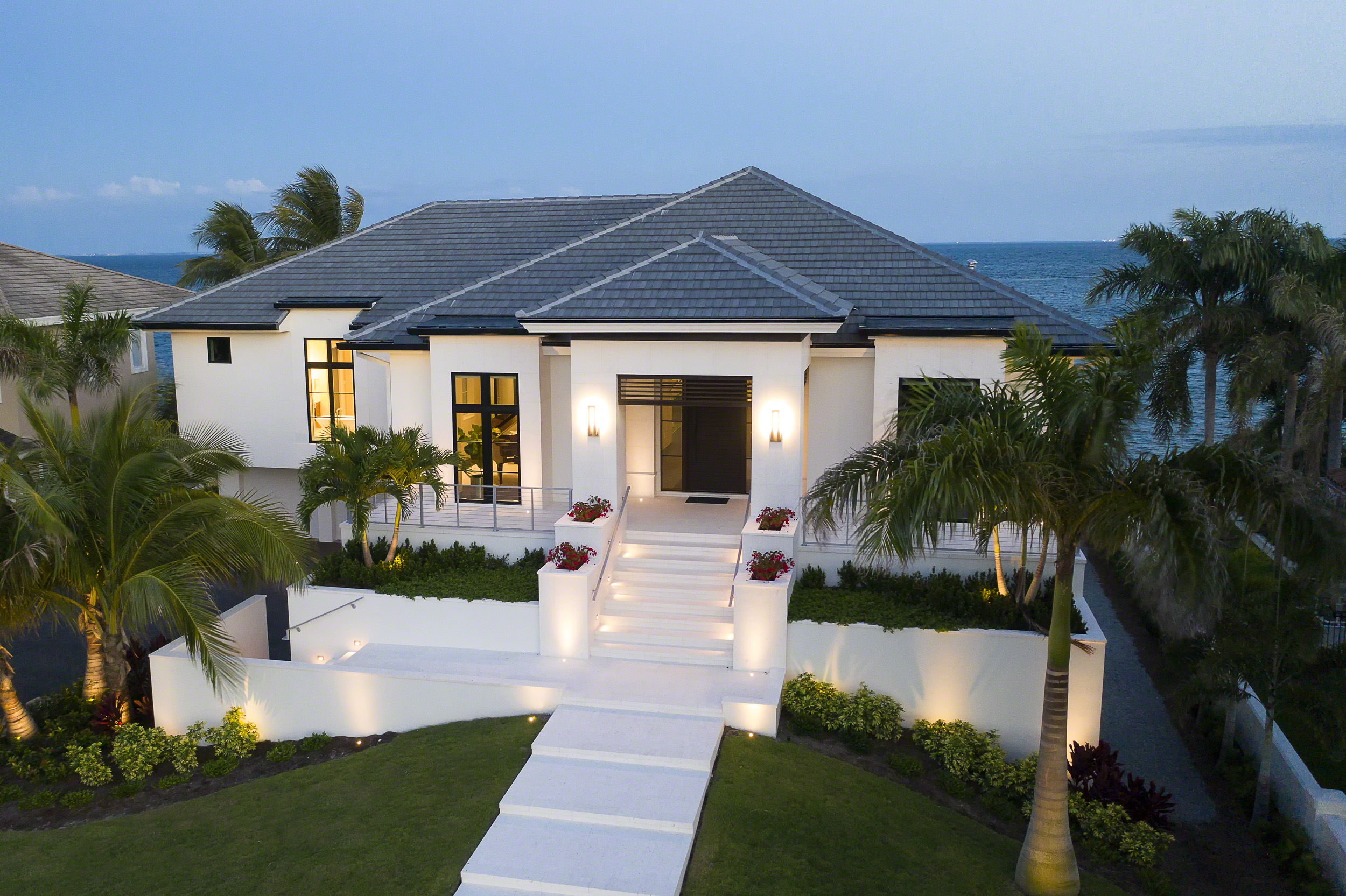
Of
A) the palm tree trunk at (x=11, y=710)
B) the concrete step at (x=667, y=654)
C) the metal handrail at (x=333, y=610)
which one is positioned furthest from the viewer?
the metal handrail at (x=333, y=610)

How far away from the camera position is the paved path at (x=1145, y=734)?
13.1 metres

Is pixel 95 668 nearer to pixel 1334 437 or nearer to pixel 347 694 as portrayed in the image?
pixel 347 694

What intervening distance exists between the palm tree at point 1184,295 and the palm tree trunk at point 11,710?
19780 millimetres

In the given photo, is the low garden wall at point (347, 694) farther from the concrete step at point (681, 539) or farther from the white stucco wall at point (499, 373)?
the white stucco wall at point (499, 373)

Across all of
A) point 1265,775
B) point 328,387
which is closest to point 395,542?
point 328,387

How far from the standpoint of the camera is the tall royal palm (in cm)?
915

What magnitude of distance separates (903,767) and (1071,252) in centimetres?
20080

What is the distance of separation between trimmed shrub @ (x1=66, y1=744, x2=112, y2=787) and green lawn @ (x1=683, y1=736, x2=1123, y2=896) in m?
7.92

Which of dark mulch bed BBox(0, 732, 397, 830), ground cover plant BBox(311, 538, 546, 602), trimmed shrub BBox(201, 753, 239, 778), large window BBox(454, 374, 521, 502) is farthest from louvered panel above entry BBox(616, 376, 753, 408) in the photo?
trimmed shrub BBox(201, 753, 239, 778)

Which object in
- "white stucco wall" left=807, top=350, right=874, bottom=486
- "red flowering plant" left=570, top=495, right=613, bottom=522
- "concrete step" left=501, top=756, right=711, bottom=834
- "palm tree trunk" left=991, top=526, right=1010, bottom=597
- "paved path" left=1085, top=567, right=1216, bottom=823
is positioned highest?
"white stucco wall" left=807, top=350, right=874, bottom=486

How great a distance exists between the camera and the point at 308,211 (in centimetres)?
3369

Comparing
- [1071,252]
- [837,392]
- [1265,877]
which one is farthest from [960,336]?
[1071,252]

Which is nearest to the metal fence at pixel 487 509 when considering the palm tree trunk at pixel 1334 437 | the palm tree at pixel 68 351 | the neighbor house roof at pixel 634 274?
the neighbor house roof at pixel 634 274

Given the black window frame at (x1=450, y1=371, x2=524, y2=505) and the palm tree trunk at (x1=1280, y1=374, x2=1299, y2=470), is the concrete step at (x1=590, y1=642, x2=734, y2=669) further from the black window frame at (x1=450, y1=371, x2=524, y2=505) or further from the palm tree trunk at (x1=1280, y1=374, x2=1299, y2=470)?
the palm tree trunk at (x1=1280, y1=374, x2=1299, y2=470)
